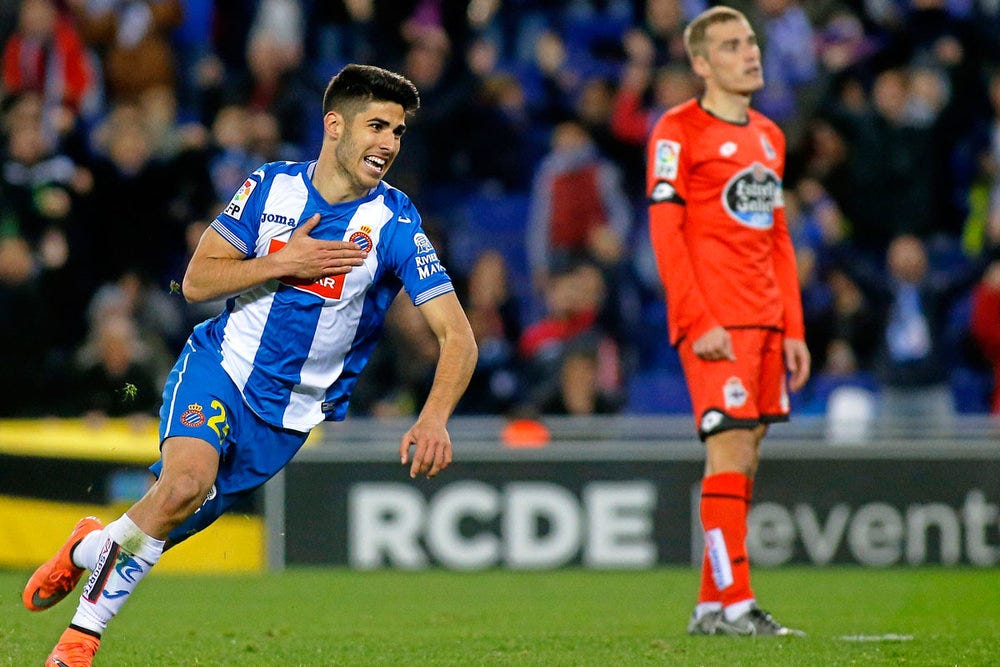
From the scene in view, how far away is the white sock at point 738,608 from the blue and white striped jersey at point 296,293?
81.3 inches

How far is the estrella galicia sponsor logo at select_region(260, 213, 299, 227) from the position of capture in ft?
18.9

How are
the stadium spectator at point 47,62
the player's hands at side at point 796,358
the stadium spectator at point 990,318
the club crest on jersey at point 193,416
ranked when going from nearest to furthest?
the club crest on jersey at point 193,416, the player's hands at side at point 796,358, the stadium spectator at point 990,318, the stadium spectator at point 47,62

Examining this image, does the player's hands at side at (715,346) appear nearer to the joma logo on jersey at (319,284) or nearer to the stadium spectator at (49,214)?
the joma logo on jersey at (319,284)

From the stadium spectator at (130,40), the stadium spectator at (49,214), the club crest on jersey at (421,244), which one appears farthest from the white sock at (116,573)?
the stadium spectator at (130,40)

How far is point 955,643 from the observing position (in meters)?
6.43

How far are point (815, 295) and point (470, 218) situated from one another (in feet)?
10.5

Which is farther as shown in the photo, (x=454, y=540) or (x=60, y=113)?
(x=60, y=113)

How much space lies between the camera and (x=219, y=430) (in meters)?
5.58

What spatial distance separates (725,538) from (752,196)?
Answer: 59.8 inches

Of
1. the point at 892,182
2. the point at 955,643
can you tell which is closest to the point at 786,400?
the point at 955,643

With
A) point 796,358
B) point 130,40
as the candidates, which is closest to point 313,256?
point 796,358

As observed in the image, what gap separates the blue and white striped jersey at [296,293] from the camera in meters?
5.75

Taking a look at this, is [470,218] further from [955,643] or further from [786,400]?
[955,643]

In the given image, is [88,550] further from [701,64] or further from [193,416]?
[701,64]
